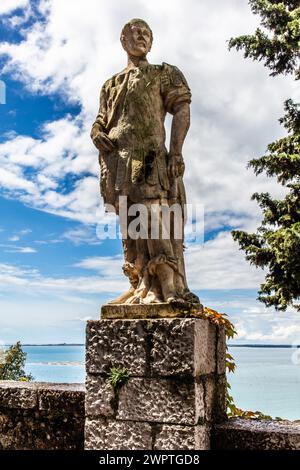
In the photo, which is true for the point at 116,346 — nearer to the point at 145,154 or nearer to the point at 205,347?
the point at 205,347

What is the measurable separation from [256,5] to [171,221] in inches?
337

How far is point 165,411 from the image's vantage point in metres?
3.36

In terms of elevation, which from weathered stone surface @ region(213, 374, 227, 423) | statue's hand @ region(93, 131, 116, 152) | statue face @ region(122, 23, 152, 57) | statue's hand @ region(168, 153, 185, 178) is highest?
statue face @ region(122, 23, 152, 57)

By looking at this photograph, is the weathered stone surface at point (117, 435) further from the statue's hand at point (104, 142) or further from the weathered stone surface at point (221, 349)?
the statue's hand at point (104, 142)

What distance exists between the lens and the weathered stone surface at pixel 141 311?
3.54 meters

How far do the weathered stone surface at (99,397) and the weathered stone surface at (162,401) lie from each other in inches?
2.8

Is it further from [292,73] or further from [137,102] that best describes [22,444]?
[292,73]

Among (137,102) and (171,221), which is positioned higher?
(137,102)

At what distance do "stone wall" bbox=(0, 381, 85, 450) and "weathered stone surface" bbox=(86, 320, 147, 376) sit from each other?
2.05ft

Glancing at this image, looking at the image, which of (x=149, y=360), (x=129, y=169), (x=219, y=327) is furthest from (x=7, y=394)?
(x=129, y=169)

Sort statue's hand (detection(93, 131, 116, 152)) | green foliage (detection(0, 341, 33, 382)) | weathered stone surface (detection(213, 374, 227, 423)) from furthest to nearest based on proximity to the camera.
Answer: green foliage (detection(0, 341, 33, 382)) < statue's hand (detection(93, 131, 116, 152)) < weathered stone surface (detection(213, 374, 227, 423))

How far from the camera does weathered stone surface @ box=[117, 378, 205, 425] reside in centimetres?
332

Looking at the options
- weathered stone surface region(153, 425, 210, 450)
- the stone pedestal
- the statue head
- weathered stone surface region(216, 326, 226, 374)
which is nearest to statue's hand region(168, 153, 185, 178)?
the statue head

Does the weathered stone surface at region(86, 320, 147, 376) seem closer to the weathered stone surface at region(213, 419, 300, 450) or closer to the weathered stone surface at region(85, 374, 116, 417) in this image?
the weathered stone surface at region(85, 374, 116, 417)
